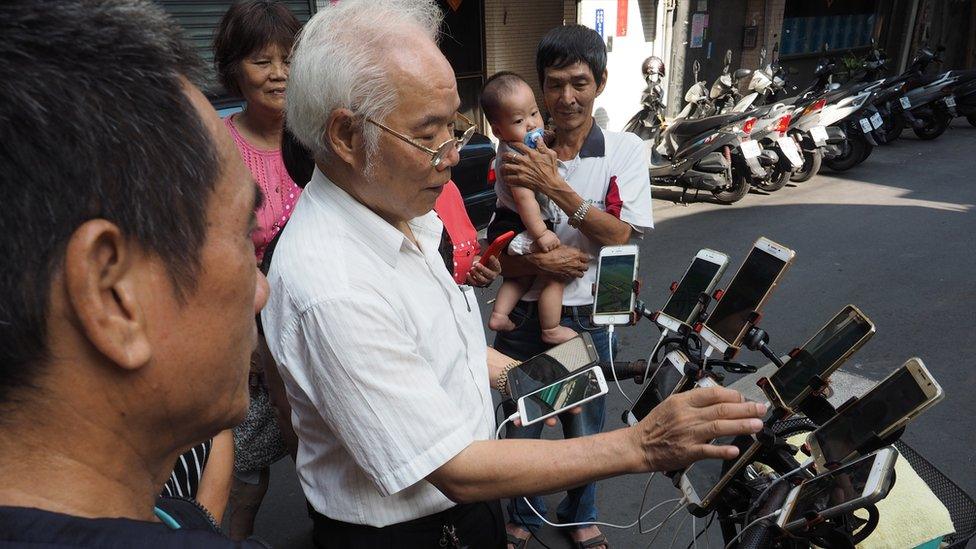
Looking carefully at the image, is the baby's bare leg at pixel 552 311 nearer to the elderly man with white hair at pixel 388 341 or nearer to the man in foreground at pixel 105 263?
the elderly man with white hair at pixel 388 341

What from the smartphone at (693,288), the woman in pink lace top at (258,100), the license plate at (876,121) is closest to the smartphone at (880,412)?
the smartphone at (693,288)

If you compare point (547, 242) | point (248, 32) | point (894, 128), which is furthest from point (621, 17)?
point (248, 32)

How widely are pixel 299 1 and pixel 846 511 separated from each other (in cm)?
660

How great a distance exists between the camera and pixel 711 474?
1.38 metres

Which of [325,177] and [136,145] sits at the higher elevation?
[136,145]

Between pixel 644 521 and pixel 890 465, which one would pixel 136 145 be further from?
pixel 644 521

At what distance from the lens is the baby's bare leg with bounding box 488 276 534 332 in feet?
8.46

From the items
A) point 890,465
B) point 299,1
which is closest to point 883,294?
point 890,465

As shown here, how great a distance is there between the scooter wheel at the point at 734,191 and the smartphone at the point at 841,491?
6.18 meters

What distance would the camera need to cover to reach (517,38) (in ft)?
28.5

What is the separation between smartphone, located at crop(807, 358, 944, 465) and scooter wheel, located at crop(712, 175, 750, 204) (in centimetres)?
606

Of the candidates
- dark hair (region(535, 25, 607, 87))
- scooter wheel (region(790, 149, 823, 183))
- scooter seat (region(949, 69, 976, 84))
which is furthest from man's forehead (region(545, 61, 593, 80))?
scooter seat (region(949, 69, 976, 84))

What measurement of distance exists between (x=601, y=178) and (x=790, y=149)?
5381 mm

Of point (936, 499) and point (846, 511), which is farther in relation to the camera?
point (936, 499)
